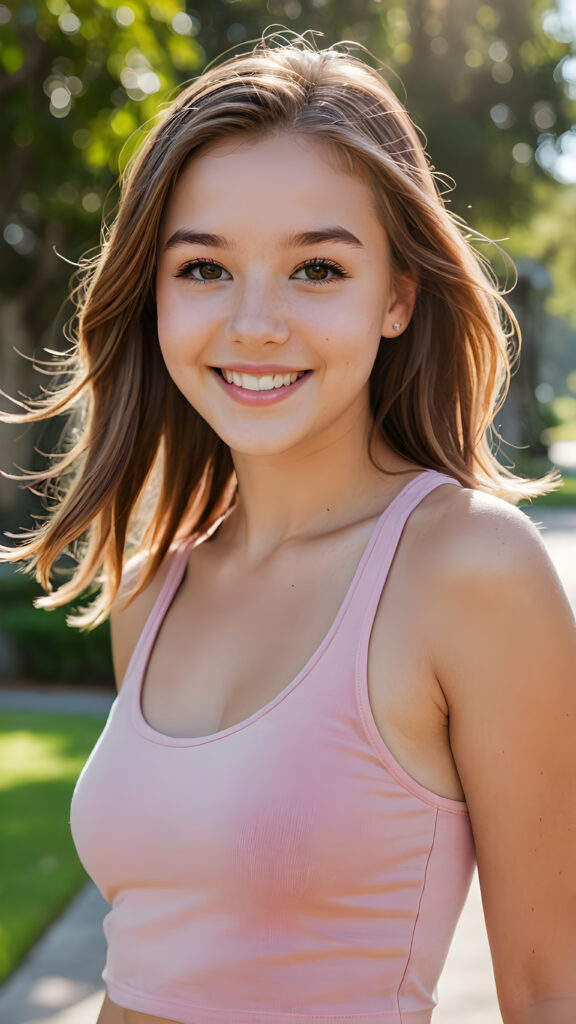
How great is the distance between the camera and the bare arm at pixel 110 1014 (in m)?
Result: 2.03

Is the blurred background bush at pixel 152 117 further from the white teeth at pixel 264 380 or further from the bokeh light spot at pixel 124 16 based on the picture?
the white teeth at pixel 264 380

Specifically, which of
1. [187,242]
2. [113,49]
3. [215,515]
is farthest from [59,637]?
[187,242]

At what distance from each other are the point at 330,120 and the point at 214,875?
126 centimetres

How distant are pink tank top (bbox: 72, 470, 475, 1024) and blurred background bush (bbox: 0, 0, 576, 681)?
1.10 metres

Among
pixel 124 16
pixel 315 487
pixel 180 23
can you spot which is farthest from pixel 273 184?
pixel 180 23

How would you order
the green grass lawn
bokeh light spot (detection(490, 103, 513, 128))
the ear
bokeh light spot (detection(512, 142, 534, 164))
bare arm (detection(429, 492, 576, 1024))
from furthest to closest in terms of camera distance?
1. bokeh light spot (detection(512, 142, 534, 164))
2. bokeh light spot (detection(490, 103, 513, 128))
3. the green grass lawn
4. the ear
5. bare arm (detection(429, 492, 576, 1024))

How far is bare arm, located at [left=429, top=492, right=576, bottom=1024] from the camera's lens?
1658 millimetres

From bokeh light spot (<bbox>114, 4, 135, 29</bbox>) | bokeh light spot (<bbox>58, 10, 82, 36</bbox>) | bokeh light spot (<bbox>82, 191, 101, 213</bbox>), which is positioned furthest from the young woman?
bokeh light spot (<bbox>82, 191, 101, 213</bbox>)

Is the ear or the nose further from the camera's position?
the ear

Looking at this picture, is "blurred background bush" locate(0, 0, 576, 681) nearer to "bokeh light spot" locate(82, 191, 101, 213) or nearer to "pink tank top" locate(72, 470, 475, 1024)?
"bokeh light spot" locate(82, 191, 101, 213)

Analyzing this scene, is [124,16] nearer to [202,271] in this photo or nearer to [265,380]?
[202,271]

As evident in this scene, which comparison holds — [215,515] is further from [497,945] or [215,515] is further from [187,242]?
[497,945]

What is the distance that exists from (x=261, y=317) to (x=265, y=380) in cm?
12

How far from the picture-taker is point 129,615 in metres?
2.43
